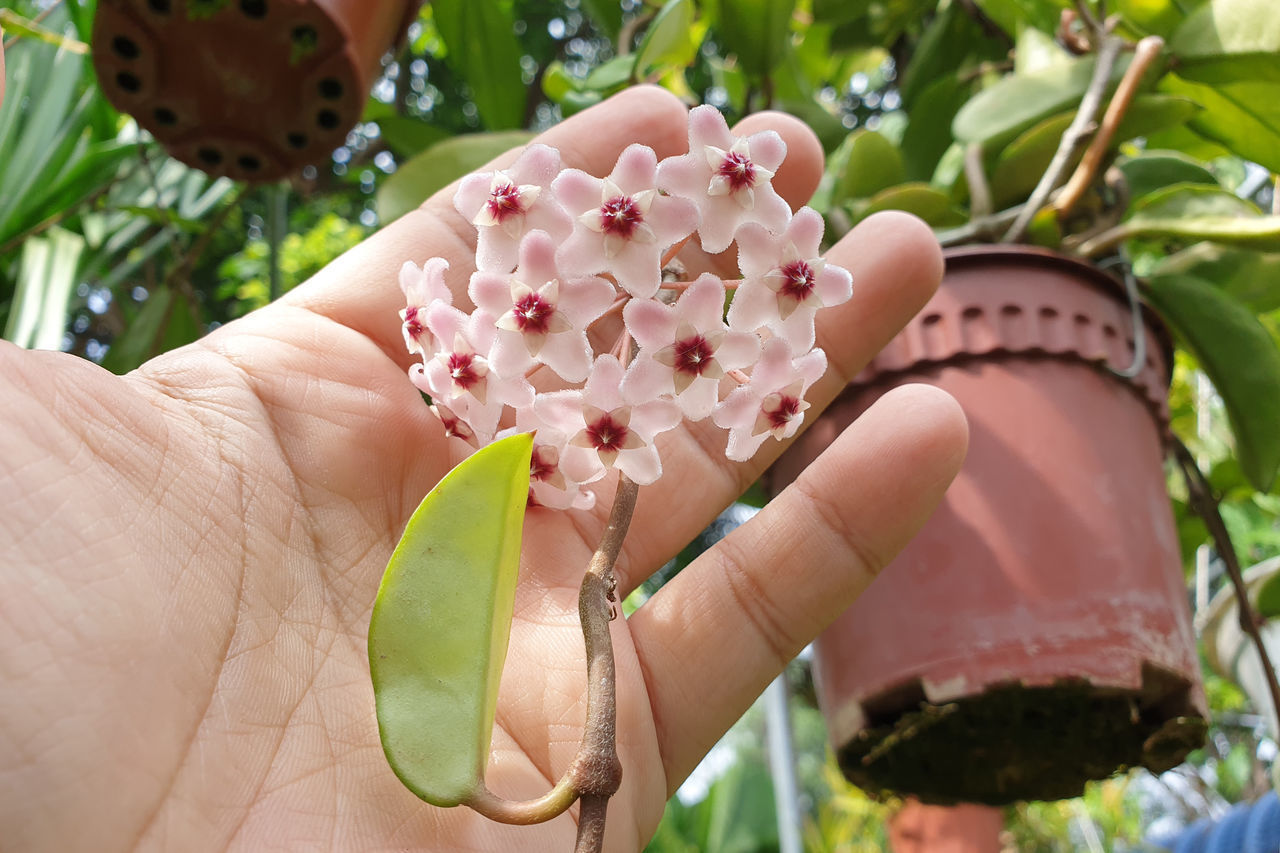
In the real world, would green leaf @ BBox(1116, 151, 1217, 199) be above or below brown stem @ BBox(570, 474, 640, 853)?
above

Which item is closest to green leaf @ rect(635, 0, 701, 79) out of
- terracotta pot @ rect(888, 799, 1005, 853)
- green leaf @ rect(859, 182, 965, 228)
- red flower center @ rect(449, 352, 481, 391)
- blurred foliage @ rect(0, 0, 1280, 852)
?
blurred foliage @ rect(0, 0, 1280, 852)

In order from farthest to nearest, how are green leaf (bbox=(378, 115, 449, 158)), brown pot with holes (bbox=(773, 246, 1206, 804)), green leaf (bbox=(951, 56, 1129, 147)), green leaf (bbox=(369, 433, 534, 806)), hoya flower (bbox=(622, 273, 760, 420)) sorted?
green leaf (bbox=(378, 115, 449, 158))
green leaf (bbox=(951, 56, 1129, 147))
brown pot with holes (bbox=(773, 246, 1206, 804))
hoya flower (bbox=(622, 273, 760, 420))
green leaf (bbox=(369, 433, 534, 806))

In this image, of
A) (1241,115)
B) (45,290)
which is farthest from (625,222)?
(45,290)

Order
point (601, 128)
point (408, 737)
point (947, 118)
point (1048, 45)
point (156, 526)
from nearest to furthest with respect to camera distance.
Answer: point (408, 737)
point (156, 526)
point (601, 128)
point (1048, 45)
point (947, 118)

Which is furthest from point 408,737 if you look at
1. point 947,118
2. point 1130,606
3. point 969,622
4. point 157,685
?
point 947,118

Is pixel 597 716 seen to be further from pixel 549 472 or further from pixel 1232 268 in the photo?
pixel 1232 268

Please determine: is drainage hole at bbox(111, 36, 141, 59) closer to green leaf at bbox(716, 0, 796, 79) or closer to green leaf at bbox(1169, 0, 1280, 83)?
green leaf at bbox(716, 0, 796, 79)

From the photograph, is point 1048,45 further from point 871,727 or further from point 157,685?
point 157,685

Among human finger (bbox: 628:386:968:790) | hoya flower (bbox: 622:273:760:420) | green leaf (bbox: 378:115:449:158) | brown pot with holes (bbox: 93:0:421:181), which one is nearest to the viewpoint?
hoya flower (bbox: 622:273:760:420)
